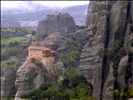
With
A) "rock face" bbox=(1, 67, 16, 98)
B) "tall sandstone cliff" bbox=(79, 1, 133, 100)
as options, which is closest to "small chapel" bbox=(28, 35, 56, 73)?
"rock face" bbox=(1, 67, 16, 98)

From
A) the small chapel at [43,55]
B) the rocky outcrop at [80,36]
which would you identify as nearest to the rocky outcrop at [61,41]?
the rocky outcrop at [80,36]

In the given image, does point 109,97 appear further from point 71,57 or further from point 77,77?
point 71,57

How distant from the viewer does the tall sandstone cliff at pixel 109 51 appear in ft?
177

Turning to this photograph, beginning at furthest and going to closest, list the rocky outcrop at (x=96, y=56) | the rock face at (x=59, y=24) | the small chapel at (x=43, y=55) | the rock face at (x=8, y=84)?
the rock face at (x=59, y=24) < the rock face at (x=8, y=84) < the small chapel at (x=43, y=55) < the rocky outcrop at (x=96, y=56)

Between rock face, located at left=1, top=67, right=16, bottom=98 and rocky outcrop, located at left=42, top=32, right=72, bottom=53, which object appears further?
rocky outcrop, located at left=42, top=32, right=72, bottom=53


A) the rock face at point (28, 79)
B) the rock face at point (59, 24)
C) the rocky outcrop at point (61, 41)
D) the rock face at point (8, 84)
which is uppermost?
the rock face at point (59, 24)

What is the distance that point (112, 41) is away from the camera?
60.3m

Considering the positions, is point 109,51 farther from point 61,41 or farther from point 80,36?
point 80,36

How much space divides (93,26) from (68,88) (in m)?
11.9

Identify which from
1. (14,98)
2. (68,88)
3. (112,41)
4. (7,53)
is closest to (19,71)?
(14,98)

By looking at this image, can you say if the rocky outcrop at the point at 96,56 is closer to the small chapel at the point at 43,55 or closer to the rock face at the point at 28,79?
the rock face at the point at 28,79

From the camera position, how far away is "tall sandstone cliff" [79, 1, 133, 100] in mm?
54000

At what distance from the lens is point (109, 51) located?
58.9 meters

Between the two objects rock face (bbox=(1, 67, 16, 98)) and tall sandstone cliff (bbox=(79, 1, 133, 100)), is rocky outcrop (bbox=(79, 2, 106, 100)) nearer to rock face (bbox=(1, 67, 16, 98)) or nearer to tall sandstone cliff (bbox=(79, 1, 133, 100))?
tall sandstone cliff (bbox=(79, 1, 133, 100))
